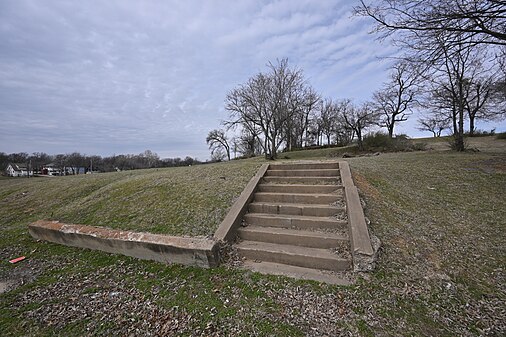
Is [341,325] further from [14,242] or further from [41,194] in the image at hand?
[41,194]

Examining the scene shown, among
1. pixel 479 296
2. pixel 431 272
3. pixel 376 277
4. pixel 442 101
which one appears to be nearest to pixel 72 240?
pixel 376 277

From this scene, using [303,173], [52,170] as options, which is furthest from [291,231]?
[52,170]

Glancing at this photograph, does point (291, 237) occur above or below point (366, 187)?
below

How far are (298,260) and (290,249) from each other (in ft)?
0.79

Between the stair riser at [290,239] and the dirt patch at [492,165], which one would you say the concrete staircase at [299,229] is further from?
the dirt patch at [492,165]

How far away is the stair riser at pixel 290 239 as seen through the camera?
3.59 meters

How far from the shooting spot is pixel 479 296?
2.50 metres

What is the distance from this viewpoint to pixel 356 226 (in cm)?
354

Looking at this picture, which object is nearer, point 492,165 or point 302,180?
point 302,180

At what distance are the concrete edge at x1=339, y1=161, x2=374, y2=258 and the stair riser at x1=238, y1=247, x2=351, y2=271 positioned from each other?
0.72 feet

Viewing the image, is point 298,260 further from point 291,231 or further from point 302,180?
point 302,180

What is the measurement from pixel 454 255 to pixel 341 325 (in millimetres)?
2245

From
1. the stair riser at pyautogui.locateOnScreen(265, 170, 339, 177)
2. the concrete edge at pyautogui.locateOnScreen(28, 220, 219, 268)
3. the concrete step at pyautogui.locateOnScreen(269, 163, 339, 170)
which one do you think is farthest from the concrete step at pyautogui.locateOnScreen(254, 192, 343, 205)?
the concrete edge at pyautogui.locateOnScreen(28, 220, 219, 268)

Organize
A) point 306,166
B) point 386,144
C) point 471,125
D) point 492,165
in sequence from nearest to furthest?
point 306,166
point 492,165
point 386,144
point 471,125
